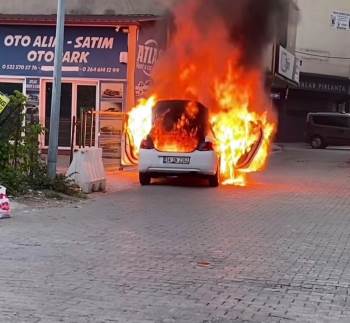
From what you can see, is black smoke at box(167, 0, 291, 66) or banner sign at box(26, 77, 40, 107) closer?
black smoke at box(167, 0, 291, 66)

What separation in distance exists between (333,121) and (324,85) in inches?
262

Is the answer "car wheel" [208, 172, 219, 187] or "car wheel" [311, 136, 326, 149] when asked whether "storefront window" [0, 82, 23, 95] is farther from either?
"car wheel" [311, 136, 326, 149]

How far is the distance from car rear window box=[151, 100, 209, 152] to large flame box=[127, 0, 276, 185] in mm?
862

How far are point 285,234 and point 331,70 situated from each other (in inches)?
1363

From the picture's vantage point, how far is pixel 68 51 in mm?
20297

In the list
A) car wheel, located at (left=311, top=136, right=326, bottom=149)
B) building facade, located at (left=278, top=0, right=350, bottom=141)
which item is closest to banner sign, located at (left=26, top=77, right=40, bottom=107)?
car wheel, located at (left=311, top=136, right=326, bottom=149)

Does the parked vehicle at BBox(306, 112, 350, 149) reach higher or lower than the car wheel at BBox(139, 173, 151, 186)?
higher

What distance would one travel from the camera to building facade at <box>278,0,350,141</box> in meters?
40.6

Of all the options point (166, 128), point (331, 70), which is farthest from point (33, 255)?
point (331, 70)

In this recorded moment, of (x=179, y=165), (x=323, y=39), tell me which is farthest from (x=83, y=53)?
(x=323, y=39)

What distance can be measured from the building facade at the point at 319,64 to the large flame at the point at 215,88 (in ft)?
74.6

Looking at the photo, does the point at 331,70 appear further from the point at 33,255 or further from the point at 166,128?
the point at 33,255

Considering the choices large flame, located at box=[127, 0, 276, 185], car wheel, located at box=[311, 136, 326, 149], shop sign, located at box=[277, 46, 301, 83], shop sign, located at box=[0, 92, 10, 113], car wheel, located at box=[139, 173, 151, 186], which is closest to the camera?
shop sign, located at box=[0, 92, 10, 113]

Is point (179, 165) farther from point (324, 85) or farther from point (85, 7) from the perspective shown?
point (324, 85)
